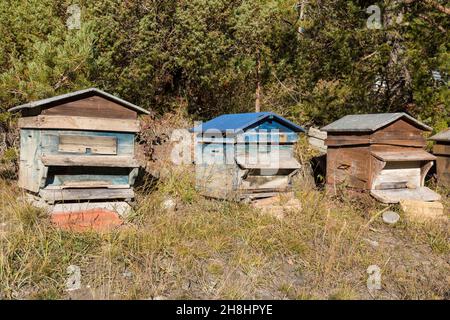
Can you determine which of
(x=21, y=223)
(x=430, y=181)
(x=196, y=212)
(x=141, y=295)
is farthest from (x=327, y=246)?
(x=430, y=181)

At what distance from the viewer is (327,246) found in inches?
221

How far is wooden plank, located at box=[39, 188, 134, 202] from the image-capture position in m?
5.54

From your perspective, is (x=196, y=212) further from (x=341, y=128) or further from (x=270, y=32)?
(x=270, y=32)

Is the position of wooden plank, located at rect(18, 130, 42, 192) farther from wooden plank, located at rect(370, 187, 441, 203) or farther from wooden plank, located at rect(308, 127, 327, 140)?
wooden plank, located at rect(308, 127, 327, 140)

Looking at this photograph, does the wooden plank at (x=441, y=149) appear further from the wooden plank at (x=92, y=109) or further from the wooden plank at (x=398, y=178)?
the wooden plank at (x=92, y=109)

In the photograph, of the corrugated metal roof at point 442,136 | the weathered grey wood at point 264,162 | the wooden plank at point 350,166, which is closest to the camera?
the weathered grey wood at point 264,162

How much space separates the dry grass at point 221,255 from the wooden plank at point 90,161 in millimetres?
626

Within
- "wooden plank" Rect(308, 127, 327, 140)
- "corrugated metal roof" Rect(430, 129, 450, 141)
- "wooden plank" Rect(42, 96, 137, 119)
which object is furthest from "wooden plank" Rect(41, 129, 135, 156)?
"corrugated metal roof" Rect(430, 129, 450, 141)

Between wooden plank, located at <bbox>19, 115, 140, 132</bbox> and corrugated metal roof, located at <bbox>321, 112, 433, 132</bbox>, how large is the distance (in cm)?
331

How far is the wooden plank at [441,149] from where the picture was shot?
324 inches

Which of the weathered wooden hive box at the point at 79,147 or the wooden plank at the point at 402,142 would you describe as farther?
the wooden plank at the point at 402,142

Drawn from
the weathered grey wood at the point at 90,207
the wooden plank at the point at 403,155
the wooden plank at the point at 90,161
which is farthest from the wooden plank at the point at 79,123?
the wooden plank at the point at 403,155

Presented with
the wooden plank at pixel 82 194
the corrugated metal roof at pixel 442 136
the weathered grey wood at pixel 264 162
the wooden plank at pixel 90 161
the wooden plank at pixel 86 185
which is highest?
the corrugated metal roof at pixel 442 136

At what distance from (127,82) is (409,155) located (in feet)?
17.6
